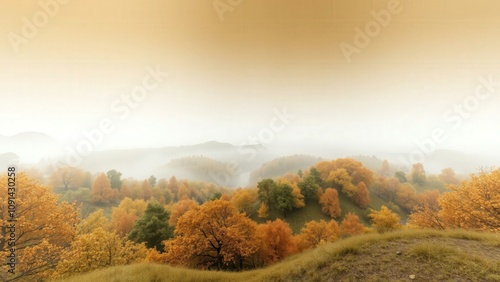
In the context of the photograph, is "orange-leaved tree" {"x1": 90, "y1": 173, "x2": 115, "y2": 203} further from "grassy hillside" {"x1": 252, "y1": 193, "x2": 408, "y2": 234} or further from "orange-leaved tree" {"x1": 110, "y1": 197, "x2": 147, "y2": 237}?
"grassy hillside" {"x1": 252, "y1": 193, "x2": 408, "y2": 234}

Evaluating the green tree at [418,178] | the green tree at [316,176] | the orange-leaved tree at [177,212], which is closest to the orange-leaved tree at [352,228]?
the green tree at [316,176]

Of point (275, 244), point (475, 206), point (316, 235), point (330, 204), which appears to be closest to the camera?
point (475, 206)

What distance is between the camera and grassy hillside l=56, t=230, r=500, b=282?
20.9 ft

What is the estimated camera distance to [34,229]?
11.9 metres

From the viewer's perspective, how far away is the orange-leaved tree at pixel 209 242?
16.3 metres

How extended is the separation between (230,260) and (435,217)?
22486mm

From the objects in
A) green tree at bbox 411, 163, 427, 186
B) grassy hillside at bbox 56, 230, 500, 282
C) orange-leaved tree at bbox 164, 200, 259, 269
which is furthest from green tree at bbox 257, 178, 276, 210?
green tree at bbox 411, 163, 427, 186

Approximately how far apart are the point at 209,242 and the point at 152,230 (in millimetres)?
10558

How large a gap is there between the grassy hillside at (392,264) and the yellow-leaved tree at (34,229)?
499 cm

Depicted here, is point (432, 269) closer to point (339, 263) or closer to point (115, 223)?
point (339, 263)

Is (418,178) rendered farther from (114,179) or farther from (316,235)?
(114,179)

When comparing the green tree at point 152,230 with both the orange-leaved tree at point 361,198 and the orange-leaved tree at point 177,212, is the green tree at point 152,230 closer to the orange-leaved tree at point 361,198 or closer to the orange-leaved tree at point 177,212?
the orange-leaved tree at point 177,212

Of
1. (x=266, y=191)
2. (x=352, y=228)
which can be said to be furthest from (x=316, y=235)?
(x=266, y=191)

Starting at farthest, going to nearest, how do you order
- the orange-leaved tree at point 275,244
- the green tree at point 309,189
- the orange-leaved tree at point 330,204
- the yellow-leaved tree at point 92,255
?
the green tree at point 309,189 < the orange-leaved tree at point 330,204 < the orange-leaved tree at point 275,244 < the yellow-leaved tree at point 92,255
